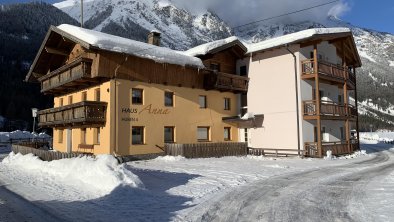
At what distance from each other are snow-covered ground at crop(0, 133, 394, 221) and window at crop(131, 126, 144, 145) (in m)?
6.95

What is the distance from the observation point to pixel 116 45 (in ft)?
76.1

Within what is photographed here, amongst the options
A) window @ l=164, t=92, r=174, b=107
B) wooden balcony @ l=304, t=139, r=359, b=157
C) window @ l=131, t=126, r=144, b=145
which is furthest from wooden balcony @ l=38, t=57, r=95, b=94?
wooden balcony @ l=304, t=139, r=359, b=157

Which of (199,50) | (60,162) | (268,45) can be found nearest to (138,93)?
(199,50)

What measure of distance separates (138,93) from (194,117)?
17.7 feet

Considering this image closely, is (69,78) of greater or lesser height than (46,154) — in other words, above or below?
above

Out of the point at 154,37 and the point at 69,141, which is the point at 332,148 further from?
the point at 69,141

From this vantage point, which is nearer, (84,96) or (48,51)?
(84,96)

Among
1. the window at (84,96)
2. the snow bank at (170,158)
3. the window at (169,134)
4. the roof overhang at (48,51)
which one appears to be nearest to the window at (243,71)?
the window at (169,134)

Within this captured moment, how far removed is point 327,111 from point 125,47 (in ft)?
52.0

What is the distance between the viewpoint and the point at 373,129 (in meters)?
162

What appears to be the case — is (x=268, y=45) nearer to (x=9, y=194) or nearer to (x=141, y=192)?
(x=141, y=192)

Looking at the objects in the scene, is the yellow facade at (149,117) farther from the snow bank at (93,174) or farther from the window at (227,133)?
the snow bank at (93,174)

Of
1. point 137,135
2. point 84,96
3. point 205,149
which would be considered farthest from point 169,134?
point 84,96

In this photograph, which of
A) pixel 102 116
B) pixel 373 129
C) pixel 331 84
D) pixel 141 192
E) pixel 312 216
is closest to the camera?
pixel 312 216
